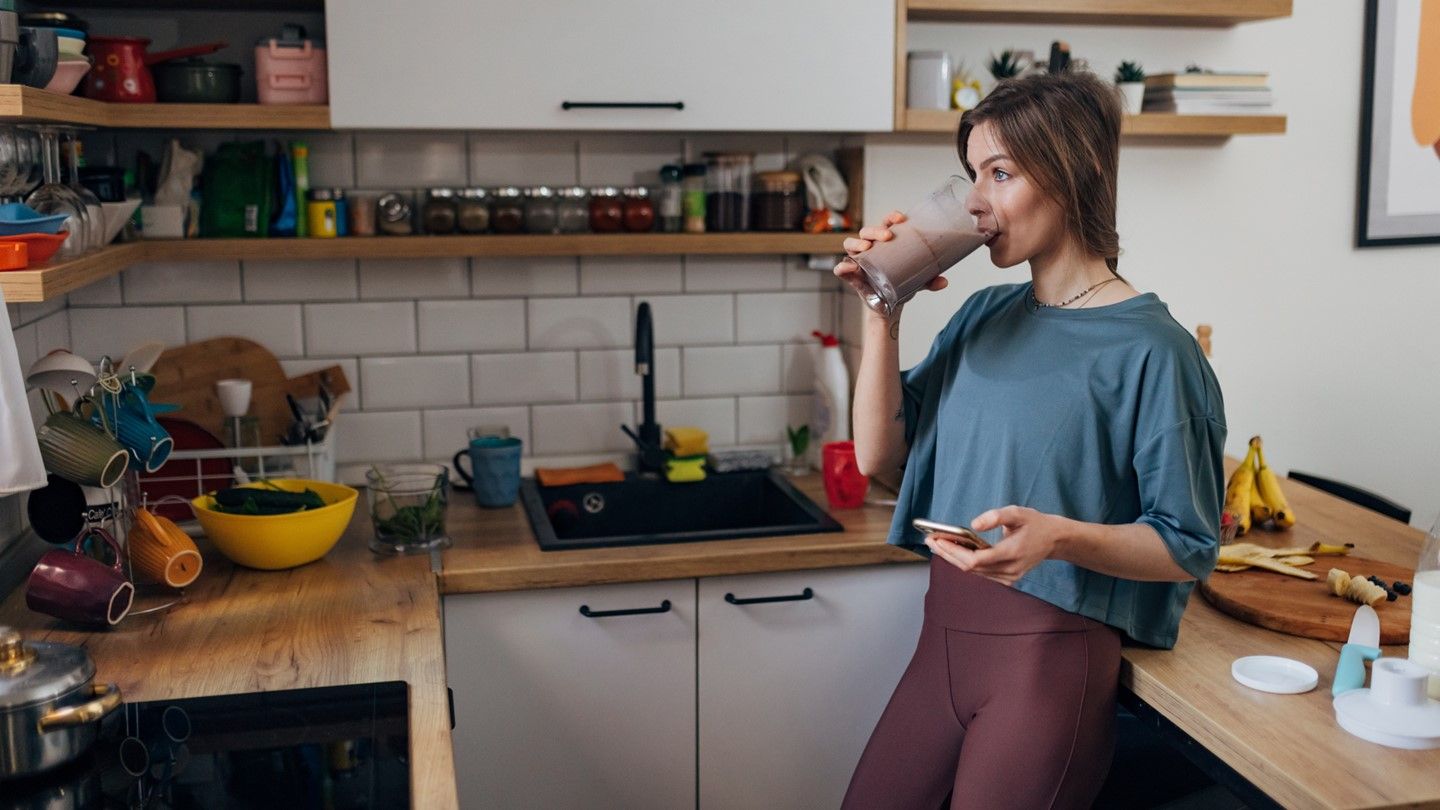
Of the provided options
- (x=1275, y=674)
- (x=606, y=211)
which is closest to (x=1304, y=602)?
(x=1275, y=674)

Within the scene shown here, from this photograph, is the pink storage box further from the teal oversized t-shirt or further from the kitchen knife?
the kitchen knife

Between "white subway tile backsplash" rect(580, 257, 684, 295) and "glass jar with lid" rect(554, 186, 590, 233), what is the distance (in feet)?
0.35

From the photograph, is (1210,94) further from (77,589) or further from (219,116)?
(77,589)

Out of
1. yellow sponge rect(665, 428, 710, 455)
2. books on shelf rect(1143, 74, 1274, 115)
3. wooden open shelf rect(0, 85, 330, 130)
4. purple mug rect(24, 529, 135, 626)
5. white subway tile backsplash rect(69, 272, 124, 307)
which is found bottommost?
purple mug rect(24, 529, 135, 626)

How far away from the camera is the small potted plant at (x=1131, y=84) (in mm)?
2703

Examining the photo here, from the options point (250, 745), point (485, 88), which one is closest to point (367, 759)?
point (250, 745)

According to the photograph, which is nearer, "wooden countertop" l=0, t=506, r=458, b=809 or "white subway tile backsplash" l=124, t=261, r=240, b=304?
"wooden countertop" l=0, t=506, r=458, b=809

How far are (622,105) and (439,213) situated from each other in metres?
0.45

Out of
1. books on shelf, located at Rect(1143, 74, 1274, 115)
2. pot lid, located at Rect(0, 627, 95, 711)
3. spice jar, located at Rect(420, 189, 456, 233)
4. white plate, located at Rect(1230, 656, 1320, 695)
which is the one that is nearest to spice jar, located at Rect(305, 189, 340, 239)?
spice jar, located at Rect(420, 189, 456, 233)

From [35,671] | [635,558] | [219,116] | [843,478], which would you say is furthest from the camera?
[843,478]

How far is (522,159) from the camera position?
2781mm

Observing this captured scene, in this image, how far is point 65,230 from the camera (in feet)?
6.29

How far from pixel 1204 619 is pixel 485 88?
1513 mm

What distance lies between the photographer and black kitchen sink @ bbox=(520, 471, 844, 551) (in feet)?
8.93
